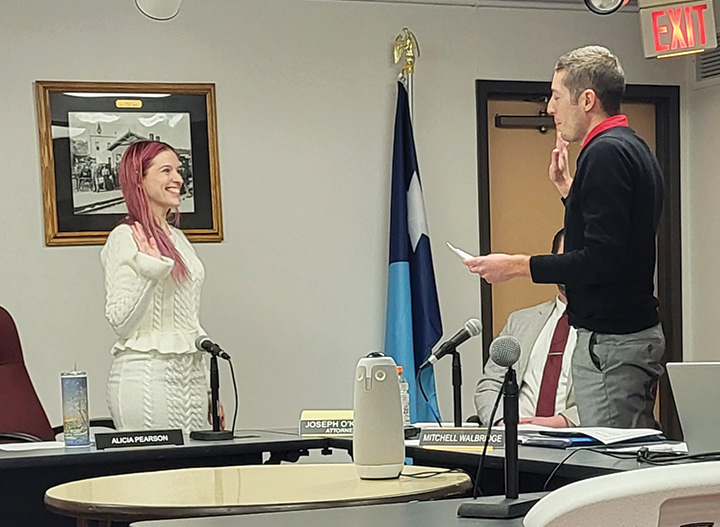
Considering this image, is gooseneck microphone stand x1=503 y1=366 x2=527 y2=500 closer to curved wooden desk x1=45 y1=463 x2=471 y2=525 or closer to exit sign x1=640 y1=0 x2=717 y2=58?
curved wooden desk x1=45 y1=463 x2=471 y2=525

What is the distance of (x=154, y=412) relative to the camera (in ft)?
12.0

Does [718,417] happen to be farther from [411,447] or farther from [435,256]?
[435,256]

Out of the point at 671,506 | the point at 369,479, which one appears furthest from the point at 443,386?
the point at 671,506

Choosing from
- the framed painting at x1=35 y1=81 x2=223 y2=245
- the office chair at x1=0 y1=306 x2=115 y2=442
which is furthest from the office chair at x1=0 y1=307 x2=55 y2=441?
the framed painting at x1=35 y1=81 x2=223 y2=245

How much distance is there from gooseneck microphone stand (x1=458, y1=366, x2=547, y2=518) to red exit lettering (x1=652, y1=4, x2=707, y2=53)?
7.04ft

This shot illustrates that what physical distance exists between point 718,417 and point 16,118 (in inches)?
133

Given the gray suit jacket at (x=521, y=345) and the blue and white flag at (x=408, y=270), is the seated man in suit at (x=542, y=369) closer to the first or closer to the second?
the gray suit jacket at (x=521, y=345)

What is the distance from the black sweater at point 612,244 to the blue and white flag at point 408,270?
6.50ft

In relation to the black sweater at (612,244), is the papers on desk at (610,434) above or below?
below

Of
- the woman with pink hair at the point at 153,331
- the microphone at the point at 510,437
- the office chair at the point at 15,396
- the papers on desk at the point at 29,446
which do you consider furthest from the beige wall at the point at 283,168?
the microphone at the point at 510,437

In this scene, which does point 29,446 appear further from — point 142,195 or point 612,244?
point 612,244

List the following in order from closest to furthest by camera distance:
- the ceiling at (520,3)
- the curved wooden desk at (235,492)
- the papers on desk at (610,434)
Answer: the curved wooden desk at (235,492) < the papers on desk at (610,434) < the ceiling at (520,3)

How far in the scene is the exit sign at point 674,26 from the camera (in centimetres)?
352

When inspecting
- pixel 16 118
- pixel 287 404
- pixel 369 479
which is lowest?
pixel 287 404
